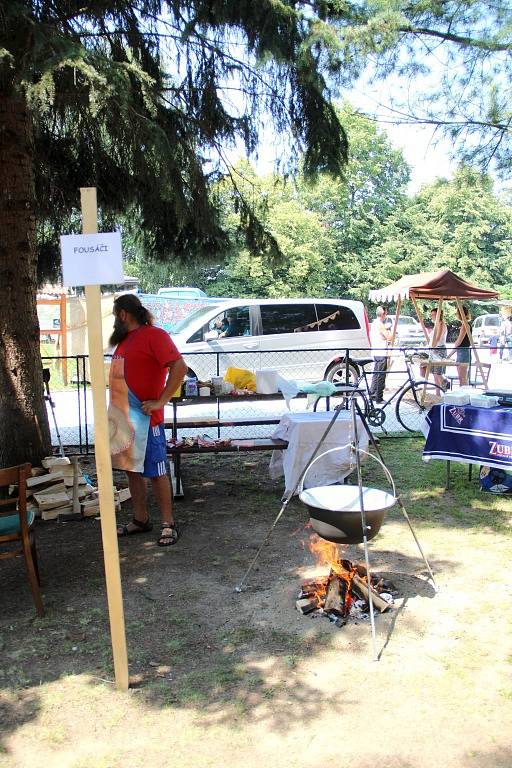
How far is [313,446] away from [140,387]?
1860mm

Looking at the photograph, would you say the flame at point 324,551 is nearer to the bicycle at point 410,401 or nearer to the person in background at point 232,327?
the bicycle at point 410,401

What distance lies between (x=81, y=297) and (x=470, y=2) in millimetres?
13201

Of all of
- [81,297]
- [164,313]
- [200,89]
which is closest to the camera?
[200,89]

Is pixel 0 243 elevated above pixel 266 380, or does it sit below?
above

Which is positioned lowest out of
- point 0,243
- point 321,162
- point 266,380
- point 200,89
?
point 266,380

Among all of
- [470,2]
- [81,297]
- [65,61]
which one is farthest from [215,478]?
[81,297]

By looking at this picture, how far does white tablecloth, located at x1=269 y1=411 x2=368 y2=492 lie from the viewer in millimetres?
5812

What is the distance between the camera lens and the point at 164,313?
18094 mm

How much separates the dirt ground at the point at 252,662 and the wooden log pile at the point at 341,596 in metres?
0.07

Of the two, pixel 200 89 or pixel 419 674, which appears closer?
pixel 419 674

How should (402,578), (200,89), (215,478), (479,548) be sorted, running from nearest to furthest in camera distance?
(402,578) → (479,548) → (200,89) → (215,478)

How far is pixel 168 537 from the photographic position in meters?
4.88

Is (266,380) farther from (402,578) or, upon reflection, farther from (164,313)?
(164,313)

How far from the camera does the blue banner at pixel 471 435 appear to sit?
5.60 m
